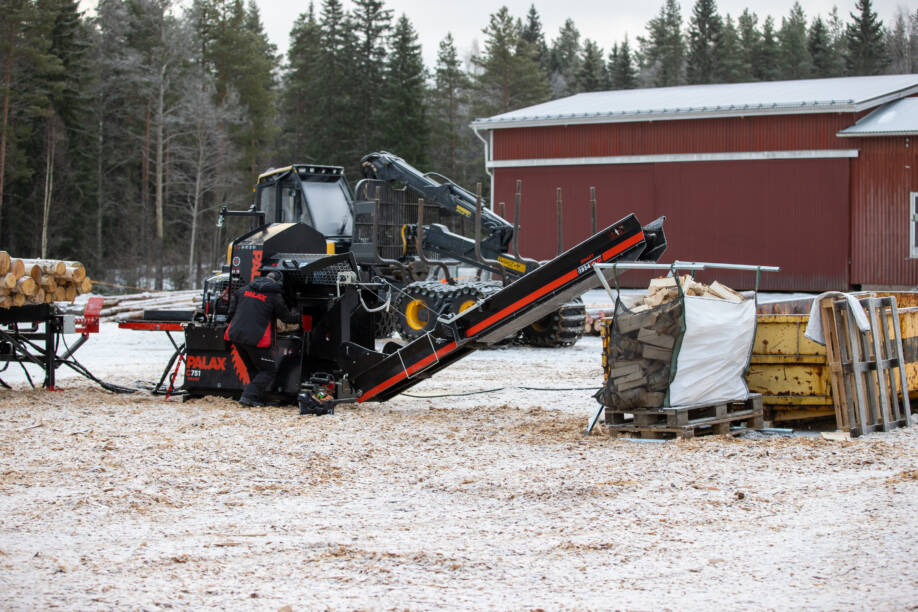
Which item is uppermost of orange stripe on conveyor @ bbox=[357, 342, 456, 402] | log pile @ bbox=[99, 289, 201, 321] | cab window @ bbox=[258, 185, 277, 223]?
cab window @ bbox=[258, 185, 277, 223]

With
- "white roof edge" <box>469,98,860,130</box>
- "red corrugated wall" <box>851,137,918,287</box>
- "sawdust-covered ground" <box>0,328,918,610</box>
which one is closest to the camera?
"sawdust-covered ground" <box>0,328,918,610</box>

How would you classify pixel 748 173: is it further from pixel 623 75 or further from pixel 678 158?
pixel 623 75

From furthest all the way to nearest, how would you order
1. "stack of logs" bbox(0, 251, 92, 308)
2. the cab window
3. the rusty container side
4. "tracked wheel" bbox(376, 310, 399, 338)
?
1. "tracked wheel" bbox(376, 310, 399, 338)
2. the cab window
3. "stack of logs" bbox(0, 251, 92, 308)
4. the rusty container side

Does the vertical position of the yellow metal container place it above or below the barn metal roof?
below

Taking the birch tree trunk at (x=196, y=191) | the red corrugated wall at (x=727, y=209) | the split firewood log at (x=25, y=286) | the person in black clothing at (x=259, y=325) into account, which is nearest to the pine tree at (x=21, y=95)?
the birch tree trunk at (x=196, y=191)

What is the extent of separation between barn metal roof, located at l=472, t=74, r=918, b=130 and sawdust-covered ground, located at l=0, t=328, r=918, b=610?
60.2ft

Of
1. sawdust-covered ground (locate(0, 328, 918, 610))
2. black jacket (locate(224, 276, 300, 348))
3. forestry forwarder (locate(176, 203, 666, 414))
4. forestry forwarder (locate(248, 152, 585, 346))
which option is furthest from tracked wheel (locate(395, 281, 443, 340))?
sawdust-covered ground (locate(0, 328, 918, 610))

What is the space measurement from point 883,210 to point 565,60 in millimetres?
66124

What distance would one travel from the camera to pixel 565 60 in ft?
293

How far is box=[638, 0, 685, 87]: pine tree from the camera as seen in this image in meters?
73.2

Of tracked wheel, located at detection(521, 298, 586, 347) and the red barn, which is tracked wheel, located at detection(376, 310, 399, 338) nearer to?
tracked wheel, located at detection(521, 298, 586, 347)

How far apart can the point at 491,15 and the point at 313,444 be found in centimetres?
5278

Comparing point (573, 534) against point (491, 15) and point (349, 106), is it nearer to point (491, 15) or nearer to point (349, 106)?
point (349, 106)

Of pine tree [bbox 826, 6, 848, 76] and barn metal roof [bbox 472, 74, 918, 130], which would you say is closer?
barn metal roof [bbox 472, 74, 918, 130]
